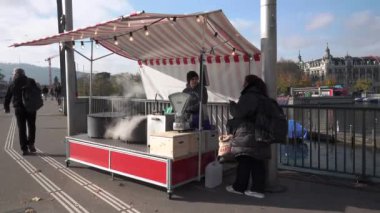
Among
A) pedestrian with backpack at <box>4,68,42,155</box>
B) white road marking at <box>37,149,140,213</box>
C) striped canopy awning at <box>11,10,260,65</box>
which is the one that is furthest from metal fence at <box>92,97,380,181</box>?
pedestrian with backpack at <box>4,68,42,155</box>

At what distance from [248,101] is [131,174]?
7.37 feet

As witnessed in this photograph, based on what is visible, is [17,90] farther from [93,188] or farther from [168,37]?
[93,188]

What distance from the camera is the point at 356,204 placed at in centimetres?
531

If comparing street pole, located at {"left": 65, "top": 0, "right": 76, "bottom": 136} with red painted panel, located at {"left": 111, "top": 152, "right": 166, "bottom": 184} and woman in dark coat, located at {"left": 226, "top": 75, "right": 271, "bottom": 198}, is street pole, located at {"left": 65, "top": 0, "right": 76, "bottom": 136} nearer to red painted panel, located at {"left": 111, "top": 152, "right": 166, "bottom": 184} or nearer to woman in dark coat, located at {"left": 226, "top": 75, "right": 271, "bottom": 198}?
red painted panel, located at {"left": 111, "top": 152, "right": 166, "bottom": 184}

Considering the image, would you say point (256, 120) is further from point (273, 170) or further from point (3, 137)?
point (3, 137)

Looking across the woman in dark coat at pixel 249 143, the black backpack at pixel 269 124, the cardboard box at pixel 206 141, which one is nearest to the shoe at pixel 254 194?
the woman in dark coat at pixel 249 143

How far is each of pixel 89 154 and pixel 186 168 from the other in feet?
7.22

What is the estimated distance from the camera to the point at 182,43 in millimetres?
8883

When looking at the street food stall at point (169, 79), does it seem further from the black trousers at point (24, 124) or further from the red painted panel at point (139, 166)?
the black trousers at point (24, 124)

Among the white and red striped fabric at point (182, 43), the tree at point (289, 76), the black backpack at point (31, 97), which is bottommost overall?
the black backpack at point (31, 97)

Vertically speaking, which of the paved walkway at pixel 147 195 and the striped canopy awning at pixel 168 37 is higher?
the striped canopy awning at pixel 168 37

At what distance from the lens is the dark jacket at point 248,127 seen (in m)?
5.54

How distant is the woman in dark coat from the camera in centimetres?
557

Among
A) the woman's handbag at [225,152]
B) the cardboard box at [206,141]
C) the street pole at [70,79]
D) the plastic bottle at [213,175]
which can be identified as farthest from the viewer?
the street pole at [70,79]
